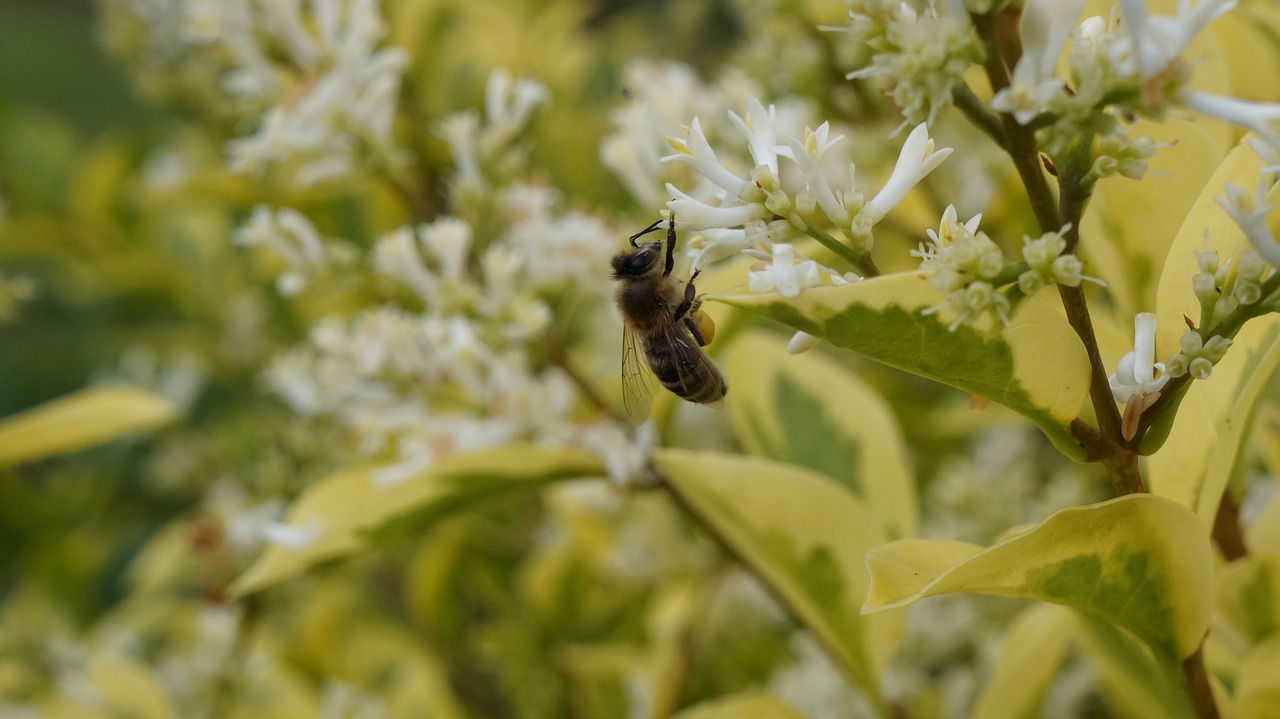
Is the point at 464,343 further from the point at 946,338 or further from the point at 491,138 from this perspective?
the point at 946,338

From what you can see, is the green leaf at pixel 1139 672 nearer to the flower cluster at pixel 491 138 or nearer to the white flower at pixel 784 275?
the white flower at pixel 784 275

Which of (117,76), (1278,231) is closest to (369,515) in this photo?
(1278,231)

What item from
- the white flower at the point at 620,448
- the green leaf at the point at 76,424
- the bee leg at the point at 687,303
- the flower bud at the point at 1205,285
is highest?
the flower bud at the point at 1205,285

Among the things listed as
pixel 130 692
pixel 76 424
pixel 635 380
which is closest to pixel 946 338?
pixel 635 380

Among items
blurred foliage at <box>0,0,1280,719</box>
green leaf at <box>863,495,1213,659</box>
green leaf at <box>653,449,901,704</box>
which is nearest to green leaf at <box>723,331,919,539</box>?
blurred foliage at <box>0,0,1280,719</box>

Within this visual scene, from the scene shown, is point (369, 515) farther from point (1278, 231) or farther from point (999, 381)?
point (1278, 231)

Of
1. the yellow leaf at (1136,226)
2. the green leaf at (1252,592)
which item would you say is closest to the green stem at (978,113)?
the yellow leaf at (1136,226)
